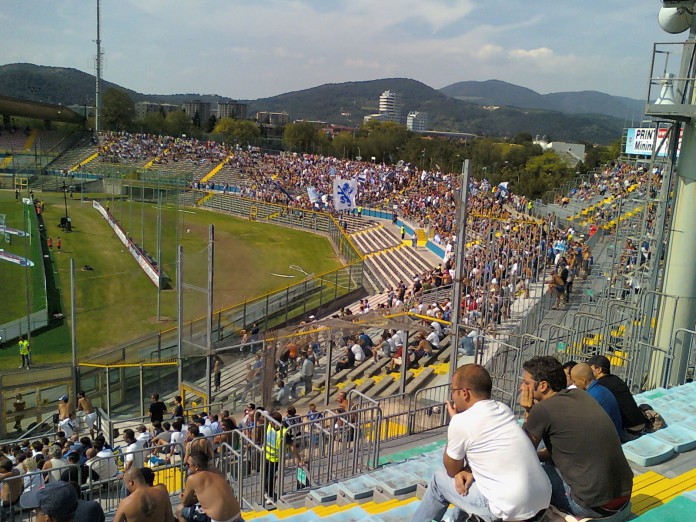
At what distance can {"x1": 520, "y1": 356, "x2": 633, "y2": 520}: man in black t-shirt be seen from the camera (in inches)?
152

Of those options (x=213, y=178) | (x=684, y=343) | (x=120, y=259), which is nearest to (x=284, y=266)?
(x=120, y=259)

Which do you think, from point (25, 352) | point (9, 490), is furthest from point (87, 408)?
point (9, 490)

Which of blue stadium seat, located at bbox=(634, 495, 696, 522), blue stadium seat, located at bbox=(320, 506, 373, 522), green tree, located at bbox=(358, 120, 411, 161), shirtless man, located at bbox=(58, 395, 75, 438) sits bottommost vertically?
shirtless man, located at bbox=(58, 395, 75, 438)

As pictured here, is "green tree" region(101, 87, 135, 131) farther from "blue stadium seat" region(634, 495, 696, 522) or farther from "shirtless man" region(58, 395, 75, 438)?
"blue stadium seat" region(634, 495, 696, 522)

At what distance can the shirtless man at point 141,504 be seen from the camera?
4.21 meters

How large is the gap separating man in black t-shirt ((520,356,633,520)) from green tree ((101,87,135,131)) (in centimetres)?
10095

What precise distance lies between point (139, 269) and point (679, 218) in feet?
64.2

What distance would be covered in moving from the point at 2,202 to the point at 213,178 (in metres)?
25.2

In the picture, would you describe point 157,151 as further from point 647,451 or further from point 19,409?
point 647,451

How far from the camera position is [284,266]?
31.0 meters

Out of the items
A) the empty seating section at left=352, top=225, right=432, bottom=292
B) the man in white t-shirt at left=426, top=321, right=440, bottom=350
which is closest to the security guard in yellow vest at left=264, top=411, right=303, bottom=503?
the man in white t-shirt at left=426, top=321, right=440, bottom=350

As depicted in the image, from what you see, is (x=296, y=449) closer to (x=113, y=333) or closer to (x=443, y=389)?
(x=443, y=389)

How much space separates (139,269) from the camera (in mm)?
24516

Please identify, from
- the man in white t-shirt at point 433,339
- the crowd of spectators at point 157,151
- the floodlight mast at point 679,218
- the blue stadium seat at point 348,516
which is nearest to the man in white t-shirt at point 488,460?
the blue stadium seat at point 348,516
